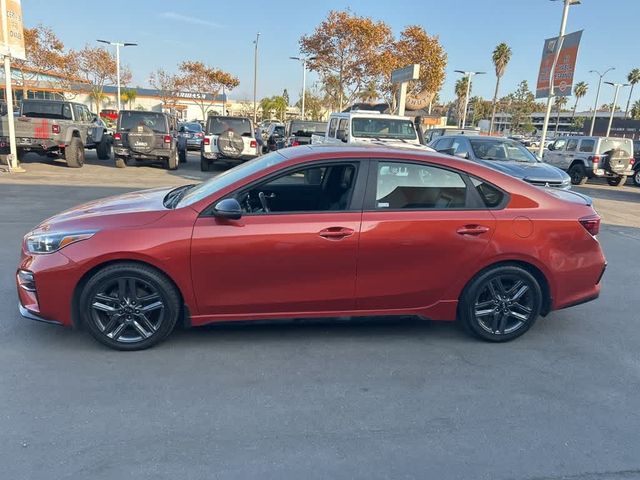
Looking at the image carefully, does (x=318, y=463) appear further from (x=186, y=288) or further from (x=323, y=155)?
(x=323, y=155)

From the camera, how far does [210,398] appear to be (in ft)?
10.3


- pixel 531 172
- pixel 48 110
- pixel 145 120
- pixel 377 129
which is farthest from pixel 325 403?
pixel 48 110

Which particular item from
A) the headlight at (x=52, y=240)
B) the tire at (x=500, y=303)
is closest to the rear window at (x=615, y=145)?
the tire at (x=500, y=303)

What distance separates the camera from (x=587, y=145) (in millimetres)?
17938

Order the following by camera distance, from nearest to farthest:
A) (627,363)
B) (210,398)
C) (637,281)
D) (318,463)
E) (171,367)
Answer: (318,463), (210,398), (171,367), (627,363), (637,281)

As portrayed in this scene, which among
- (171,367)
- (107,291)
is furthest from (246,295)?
(107,291)

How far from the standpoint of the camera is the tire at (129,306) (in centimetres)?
354

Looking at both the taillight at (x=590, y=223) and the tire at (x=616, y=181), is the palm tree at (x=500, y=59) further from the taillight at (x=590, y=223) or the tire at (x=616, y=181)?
the taillight at (x=590, y=223)

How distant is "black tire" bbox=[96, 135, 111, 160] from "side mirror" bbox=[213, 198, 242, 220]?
54.6ft

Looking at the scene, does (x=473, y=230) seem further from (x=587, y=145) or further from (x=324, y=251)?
(x=587, y=145)

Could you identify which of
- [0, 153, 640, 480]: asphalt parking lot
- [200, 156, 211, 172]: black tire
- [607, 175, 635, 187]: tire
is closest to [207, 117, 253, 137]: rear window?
[200, 156, 211, 172]: black tire

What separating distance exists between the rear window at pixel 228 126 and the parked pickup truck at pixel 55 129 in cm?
418

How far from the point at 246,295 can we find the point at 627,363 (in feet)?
10.2

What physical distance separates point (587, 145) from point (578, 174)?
1097 millimetres
